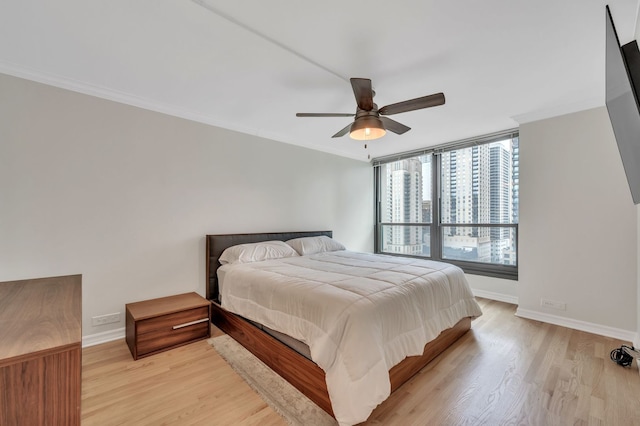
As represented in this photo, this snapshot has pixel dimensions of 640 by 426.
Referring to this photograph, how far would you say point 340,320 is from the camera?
1664mm

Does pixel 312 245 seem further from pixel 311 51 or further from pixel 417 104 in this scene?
pixel 311 51

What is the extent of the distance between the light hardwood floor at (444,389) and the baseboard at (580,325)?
0.26 m

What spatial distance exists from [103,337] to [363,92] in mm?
3378

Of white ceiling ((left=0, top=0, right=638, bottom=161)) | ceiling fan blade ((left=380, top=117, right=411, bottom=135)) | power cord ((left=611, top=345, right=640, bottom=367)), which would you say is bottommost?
power cord ((left=611, top=345, right=640, bottom=367))

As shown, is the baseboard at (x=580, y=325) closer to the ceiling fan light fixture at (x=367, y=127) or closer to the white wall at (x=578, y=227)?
the white wall at (x=578, y=227)

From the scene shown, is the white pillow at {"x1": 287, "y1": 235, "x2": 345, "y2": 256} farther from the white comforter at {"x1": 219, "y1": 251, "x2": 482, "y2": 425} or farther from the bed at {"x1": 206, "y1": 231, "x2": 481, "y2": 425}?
the white comforter at {"x1": 219, "y1": 251, "x2": 482, "y2": 425}

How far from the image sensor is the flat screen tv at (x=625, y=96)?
122 centimetres

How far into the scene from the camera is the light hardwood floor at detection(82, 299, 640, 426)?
1653 mm

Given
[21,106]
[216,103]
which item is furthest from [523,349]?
[21,106]

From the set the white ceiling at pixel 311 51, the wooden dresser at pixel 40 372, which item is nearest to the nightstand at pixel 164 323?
the wooden dresser at pixel 40 372

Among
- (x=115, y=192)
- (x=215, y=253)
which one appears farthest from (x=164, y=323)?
(x=115, y=192)

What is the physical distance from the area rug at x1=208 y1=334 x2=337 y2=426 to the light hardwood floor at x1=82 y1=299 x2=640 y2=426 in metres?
0.06

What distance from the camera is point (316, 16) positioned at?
66.7 inches

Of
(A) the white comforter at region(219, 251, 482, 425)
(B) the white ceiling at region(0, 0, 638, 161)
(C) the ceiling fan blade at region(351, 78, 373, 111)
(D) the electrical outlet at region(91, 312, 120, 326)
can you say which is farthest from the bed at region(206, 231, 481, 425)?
(B) the white ceiling at region(0, 0, 638, 161)
